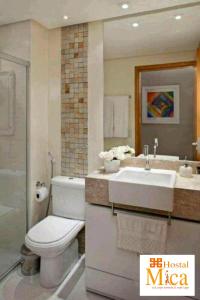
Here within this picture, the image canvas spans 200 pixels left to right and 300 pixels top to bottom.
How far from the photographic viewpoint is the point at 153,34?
7.11 feet

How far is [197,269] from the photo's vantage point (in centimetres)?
162

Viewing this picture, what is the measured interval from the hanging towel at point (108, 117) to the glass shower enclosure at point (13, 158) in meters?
0.80

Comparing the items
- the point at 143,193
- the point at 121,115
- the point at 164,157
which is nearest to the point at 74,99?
the point at 121,115

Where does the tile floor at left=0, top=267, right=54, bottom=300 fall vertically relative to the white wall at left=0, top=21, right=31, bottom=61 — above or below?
below

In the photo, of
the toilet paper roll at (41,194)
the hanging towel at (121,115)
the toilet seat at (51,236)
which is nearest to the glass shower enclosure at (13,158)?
the toilet paper roll at (41,194)

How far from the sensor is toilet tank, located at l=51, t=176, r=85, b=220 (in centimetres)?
224

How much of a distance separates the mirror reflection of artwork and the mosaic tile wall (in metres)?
0.50

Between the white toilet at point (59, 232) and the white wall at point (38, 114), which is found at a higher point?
the white wall at point (38, 114)

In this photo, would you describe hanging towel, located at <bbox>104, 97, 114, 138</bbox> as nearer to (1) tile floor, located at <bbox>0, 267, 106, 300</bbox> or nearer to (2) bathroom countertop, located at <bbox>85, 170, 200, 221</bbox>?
(2) bathroom countertop, located at <bbox>85, 170, 200, 221</bbox>

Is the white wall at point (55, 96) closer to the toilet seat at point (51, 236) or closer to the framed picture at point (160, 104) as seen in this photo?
the toilet seat at point (51, 236)

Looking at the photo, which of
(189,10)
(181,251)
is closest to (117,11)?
(189,10)

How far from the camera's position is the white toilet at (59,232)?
6.14ft
